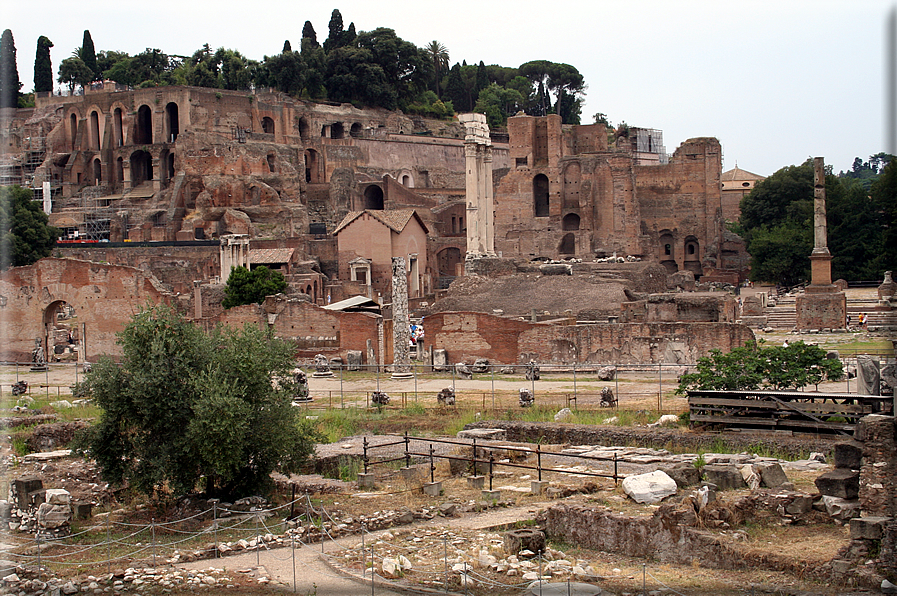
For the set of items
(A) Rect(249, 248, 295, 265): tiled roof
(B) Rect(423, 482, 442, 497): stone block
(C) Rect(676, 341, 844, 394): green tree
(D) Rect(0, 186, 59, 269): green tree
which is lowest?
(B) Rect(423, 482, 442, 497): stone block

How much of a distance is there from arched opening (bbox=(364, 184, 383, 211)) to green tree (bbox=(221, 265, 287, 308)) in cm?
2620

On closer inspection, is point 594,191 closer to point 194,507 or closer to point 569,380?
point 569,380

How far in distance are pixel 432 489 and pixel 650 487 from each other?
11.1ft

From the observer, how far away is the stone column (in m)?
29.4

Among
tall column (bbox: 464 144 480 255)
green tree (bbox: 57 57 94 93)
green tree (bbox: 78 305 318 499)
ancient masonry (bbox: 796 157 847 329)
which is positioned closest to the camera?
green tree (bbox: 78 305 318 499)

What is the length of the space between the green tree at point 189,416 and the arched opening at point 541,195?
46994 mm

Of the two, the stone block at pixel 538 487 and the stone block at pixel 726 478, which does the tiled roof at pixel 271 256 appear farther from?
the stone block at pixel 726 478

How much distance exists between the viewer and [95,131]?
230ft

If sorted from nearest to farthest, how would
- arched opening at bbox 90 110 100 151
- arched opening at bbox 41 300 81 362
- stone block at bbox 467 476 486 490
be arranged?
stone block at bbox 467 476 486 490 < arched opening at bbox 41 300 81 362 < arched opening at bbox 90 110 100 151

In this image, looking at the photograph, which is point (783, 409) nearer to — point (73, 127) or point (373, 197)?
point (373, 197)

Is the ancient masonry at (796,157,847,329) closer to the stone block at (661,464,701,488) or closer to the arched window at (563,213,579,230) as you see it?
the stone block at (661,464,701,488)

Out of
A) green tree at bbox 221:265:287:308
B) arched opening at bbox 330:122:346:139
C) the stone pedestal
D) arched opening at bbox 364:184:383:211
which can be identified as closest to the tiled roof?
green tree at bbox 221:265:287:308

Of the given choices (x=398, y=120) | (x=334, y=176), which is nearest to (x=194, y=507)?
Answer: (x=334, y=176)

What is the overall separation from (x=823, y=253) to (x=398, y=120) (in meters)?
48.9
